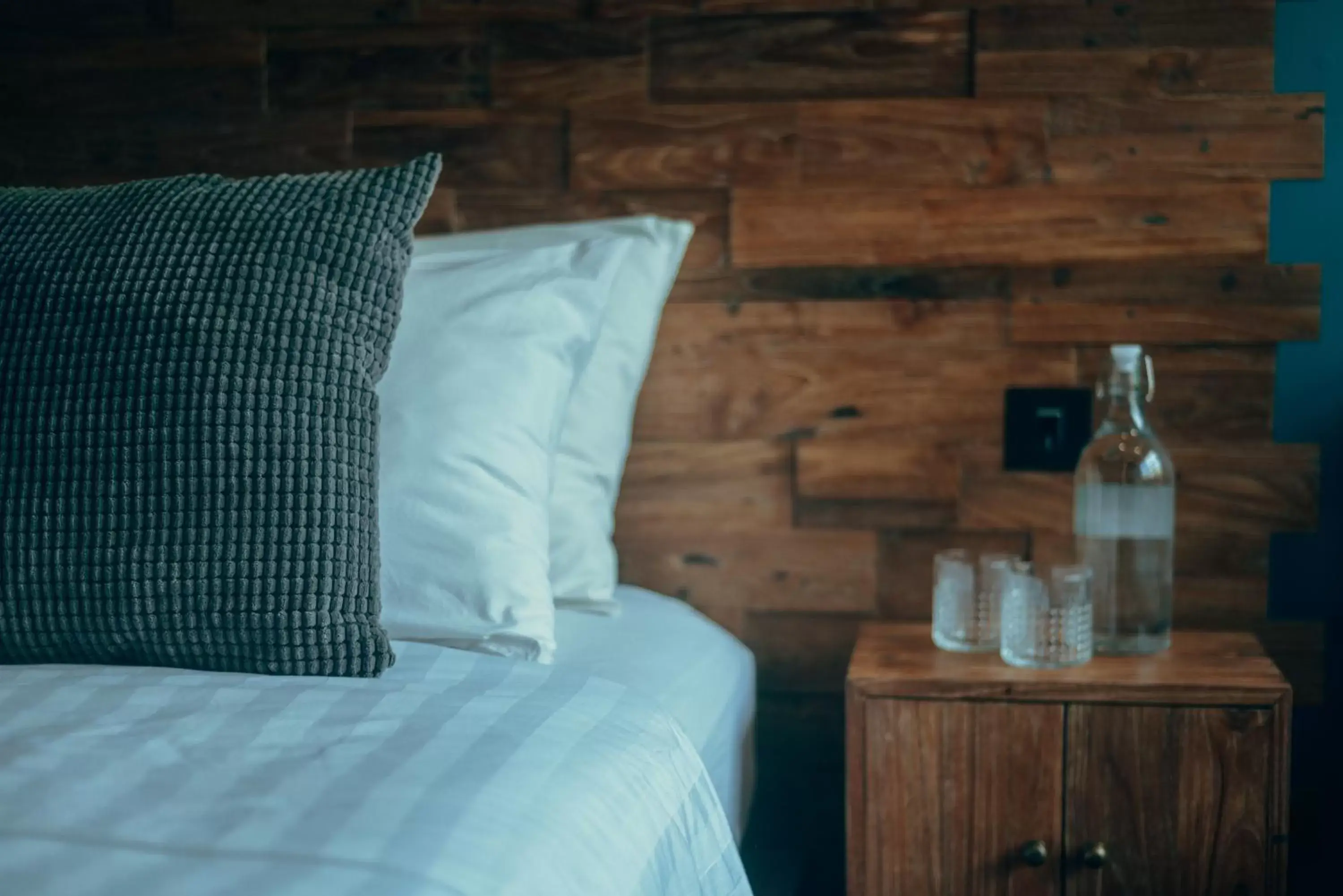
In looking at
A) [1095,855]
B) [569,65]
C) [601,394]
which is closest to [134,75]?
[569,65]

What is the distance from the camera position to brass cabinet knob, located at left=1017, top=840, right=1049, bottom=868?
1.36 metres

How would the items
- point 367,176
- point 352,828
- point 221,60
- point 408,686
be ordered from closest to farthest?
1. point 352,828
2. point 408,686
3. point 367,176
4. point 221,60

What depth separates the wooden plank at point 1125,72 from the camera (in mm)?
1621

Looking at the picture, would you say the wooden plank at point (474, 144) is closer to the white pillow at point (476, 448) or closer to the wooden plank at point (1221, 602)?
the white pillow at point (476, 448)

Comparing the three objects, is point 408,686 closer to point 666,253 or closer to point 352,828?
point 352,828

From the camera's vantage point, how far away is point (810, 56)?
5.61ft

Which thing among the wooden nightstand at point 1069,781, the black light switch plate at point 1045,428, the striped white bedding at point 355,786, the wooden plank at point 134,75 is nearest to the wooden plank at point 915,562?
the black light switch plate at point 1045,428

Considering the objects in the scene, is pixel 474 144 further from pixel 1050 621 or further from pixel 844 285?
pixel 1050 621

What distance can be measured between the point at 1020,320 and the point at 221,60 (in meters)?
1.18

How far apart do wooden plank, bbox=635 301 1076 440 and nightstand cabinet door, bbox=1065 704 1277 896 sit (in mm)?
482

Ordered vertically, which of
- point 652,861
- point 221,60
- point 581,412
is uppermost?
point 221,60

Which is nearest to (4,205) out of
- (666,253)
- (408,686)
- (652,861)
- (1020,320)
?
(408,686)

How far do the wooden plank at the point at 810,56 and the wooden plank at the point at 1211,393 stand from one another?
442 millimetres

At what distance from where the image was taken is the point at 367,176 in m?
1.25
